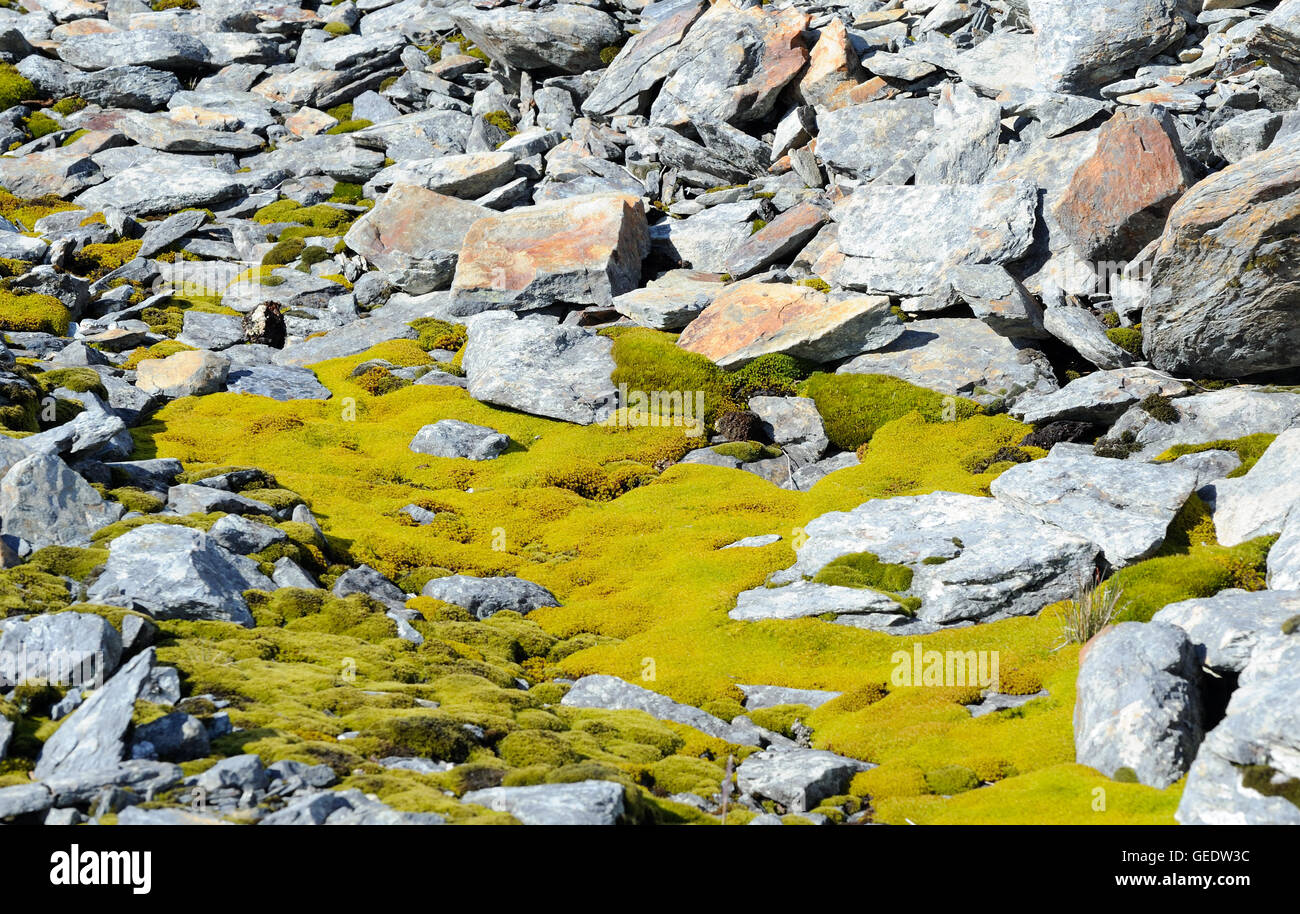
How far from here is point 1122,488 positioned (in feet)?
78.2

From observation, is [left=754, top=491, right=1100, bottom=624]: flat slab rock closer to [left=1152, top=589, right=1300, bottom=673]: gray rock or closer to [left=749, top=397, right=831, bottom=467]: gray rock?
[left=1152, top=589, right=1300, bottom=673]: gray rock

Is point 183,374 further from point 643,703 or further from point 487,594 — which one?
point 643,703

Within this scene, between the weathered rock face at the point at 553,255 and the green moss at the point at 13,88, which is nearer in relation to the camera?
the weathered rock face at the point at 553,255

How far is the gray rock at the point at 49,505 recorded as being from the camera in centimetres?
2158

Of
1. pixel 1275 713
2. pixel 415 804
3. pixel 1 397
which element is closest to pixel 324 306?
pixel 1 397

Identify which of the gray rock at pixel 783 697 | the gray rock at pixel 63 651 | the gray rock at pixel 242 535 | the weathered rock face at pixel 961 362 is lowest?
the gray rock at pixel 783 697

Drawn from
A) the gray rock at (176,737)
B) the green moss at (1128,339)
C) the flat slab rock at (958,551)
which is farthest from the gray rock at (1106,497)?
the gray rock at (176,737)

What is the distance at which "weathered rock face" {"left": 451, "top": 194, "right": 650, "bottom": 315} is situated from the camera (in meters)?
42.3

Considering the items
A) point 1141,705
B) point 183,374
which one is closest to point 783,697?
point 1141,705

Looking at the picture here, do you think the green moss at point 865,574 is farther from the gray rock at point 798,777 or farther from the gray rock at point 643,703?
the gray rock at point 798,777

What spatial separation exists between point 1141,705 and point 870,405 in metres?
19.4

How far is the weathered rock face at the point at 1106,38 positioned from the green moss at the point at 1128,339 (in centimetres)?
1632

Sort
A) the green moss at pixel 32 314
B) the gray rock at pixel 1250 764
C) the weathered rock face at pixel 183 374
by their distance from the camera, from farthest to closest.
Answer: the green moss at pixel 32 314
the weathered rock face at pixel 183 374
the gray rock at pixel 1250 764

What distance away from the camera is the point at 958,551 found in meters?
23.6
